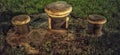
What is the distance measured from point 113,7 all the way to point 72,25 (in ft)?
8.50

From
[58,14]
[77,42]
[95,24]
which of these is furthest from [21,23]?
[95,24]

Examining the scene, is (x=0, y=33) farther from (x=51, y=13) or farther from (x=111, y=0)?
(x=111, y=0)

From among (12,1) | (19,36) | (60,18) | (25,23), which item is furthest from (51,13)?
(12,1)

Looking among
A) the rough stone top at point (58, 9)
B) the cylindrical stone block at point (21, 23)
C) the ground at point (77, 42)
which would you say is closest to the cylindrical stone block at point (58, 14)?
the rough stone top at point (58, 9)

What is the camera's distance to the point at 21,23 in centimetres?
791

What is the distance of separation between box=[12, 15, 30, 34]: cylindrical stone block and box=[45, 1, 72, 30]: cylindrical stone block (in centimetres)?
85

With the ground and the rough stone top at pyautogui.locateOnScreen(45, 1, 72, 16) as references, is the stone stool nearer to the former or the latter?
the ground

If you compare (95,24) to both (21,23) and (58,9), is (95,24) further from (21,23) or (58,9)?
(21,23)

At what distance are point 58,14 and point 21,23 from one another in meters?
1.43

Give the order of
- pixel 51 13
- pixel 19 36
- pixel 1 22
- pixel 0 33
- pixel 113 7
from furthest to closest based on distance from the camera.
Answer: pixel 113 7, pixel 1 22, pixel 0 33, pixel 19 36, pixel 51 13

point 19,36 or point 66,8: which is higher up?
point 66,8

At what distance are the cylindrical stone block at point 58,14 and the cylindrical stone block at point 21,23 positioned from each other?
2.79ft

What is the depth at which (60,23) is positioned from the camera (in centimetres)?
798

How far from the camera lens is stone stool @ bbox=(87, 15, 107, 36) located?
26.2 ft
